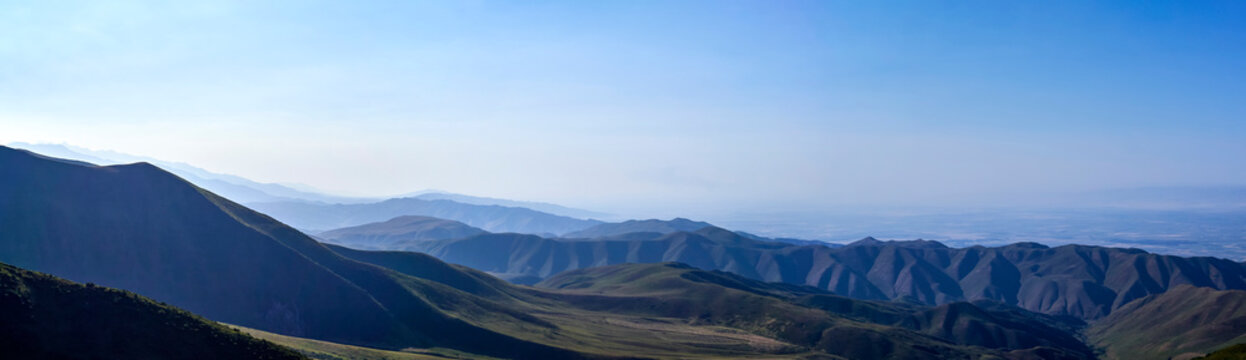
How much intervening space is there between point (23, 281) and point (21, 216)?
293ft

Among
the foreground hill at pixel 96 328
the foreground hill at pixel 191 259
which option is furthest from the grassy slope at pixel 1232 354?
the foreground hill at pixel 96 328

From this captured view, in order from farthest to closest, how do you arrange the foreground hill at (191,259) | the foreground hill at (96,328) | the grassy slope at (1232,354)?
the foreground hill at (191,259) → the grassy slope at (1232,354) → the foreground hill at (96,328)

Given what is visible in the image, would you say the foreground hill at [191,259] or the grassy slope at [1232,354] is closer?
the grassy slope at [1232,354]

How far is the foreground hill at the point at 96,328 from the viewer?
171 feet

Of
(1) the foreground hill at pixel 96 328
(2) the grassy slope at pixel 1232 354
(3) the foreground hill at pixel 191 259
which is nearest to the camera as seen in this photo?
(1) the foreground hill at pixel 96 328

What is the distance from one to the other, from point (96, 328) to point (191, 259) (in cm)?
8604

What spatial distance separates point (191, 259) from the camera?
132250mm

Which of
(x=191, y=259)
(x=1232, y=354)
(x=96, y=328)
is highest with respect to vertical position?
(x=1232, y=354)

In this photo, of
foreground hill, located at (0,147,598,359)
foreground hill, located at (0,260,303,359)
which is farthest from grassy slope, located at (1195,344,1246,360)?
foreground hill, located at (0,260,303,359)

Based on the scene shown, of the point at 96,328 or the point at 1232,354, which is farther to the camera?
the point at 1232,354

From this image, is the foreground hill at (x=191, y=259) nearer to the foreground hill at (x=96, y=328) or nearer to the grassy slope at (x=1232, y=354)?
the foreground hill at (x=96, y=328)

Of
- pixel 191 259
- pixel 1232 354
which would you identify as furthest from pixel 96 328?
pixel 1232 354

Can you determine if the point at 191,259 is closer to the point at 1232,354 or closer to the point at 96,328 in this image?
the point at 96,328

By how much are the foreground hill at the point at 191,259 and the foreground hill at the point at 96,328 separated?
69.5m
